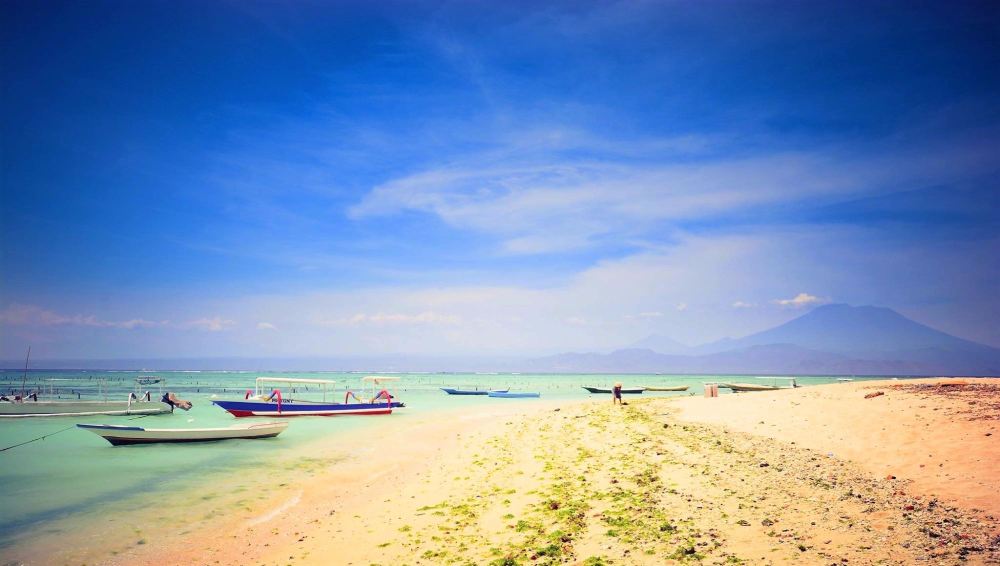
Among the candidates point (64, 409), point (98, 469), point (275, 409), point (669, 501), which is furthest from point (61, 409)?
point (669, 501)

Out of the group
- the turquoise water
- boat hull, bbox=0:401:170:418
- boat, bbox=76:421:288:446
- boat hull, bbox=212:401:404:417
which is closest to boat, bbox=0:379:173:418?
boat hull, bbox=0:401:170:418

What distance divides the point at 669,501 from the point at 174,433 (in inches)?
1090

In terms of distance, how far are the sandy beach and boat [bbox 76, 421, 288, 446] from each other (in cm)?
1031

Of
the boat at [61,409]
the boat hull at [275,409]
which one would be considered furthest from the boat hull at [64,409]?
the boat hull at [275,409]

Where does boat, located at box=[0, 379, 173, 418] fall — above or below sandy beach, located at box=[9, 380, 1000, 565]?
below

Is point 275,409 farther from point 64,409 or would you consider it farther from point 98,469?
point 64,409

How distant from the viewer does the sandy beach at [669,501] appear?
27.3ft

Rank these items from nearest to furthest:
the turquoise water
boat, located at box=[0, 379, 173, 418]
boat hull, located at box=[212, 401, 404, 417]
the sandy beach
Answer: the sandy beach → the turquoise water → boat hull, located at box=[212, 401, 404, 417] → boat, located at box=[0, 379, 173, 418]

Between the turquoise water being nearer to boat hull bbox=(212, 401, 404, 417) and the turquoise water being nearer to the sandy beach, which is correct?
the sandy beach

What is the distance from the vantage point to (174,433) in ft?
89.8

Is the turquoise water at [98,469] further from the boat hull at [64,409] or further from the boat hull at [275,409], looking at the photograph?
the boat hull at [64,409]

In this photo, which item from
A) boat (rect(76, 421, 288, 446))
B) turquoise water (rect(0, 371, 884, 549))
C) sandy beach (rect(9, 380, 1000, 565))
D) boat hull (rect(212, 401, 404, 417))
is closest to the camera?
sandy beach (rect(9, 380, 1000, 565))

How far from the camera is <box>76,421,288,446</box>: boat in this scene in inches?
1030

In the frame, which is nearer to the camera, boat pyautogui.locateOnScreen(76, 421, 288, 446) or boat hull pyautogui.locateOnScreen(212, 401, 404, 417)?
boat pyautogui.locateOnScreen(76, 421, 288, 446)
